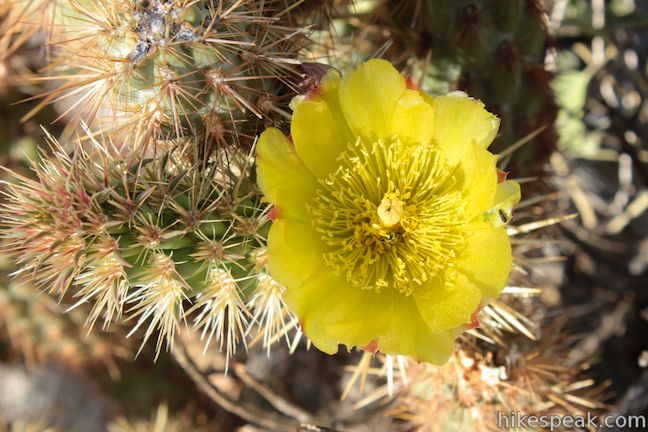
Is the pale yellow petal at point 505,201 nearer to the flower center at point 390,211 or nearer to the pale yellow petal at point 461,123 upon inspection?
the pale yellow petal at point 461,123

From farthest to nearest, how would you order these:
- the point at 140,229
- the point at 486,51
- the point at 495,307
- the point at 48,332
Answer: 1. the point at 48,332
2. the point at 486,51
3. the point at 495,307
4. the point at 140,229

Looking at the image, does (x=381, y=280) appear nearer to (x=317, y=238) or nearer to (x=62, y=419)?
(x=317, y=238)

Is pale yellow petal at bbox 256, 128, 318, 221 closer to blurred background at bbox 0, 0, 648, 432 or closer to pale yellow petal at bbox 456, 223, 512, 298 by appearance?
blurred background at bbox 0, 0, 648, 432

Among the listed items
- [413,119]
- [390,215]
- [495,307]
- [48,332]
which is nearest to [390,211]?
[390,215]

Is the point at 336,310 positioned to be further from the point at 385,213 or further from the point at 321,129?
the point at 321,129

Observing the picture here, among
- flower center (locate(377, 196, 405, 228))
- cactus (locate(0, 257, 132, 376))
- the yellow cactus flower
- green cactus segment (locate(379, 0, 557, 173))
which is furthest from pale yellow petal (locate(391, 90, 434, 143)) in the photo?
cactus (locate(0, 257, 132, 376))

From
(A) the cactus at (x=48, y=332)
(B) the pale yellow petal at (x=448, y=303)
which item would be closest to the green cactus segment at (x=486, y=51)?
(B) the pale yellow petal at (x=448, y=303)

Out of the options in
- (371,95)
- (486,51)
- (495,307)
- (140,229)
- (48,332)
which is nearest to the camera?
(140,229)
